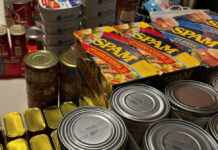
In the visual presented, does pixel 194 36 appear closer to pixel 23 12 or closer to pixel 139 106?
pixel 139 106

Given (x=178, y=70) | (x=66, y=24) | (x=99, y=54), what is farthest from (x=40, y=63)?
(x=178, y=70)

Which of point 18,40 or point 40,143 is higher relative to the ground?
point 18,40

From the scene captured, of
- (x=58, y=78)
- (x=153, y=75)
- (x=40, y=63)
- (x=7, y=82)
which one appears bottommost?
(x=7, y=82)

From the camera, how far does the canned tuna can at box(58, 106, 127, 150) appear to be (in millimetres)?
641

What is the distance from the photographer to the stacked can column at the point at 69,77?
128cm

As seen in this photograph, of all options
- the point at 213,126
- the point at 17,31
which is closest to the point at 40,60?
the point at 17,31

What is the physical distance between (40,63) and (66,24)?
0.30 meters

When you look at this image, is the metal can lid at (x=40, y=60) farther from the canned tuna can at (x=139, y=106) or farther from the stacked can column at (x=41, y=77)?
the canned tuna can at (x=139, y=106)

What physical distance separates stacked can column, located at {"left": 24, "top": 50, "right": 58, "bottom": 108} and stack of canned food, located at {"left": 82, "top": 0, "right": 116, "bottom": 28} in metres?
0.33

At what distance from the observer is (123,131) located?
0.67 metres

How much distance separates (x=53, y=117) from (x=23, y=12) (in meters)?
1.05

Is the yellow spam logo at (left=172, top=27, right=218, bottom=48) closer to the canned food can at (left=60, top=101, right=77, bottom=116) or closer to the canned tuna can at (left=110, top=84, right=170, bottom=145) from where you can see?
the canned tuna can at (left=110, top=84, right=170, bottom=145)

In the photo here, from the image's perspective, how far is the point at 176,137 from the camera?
0.66 meters

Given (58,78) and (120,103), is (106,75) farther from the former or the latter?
(58,78)
